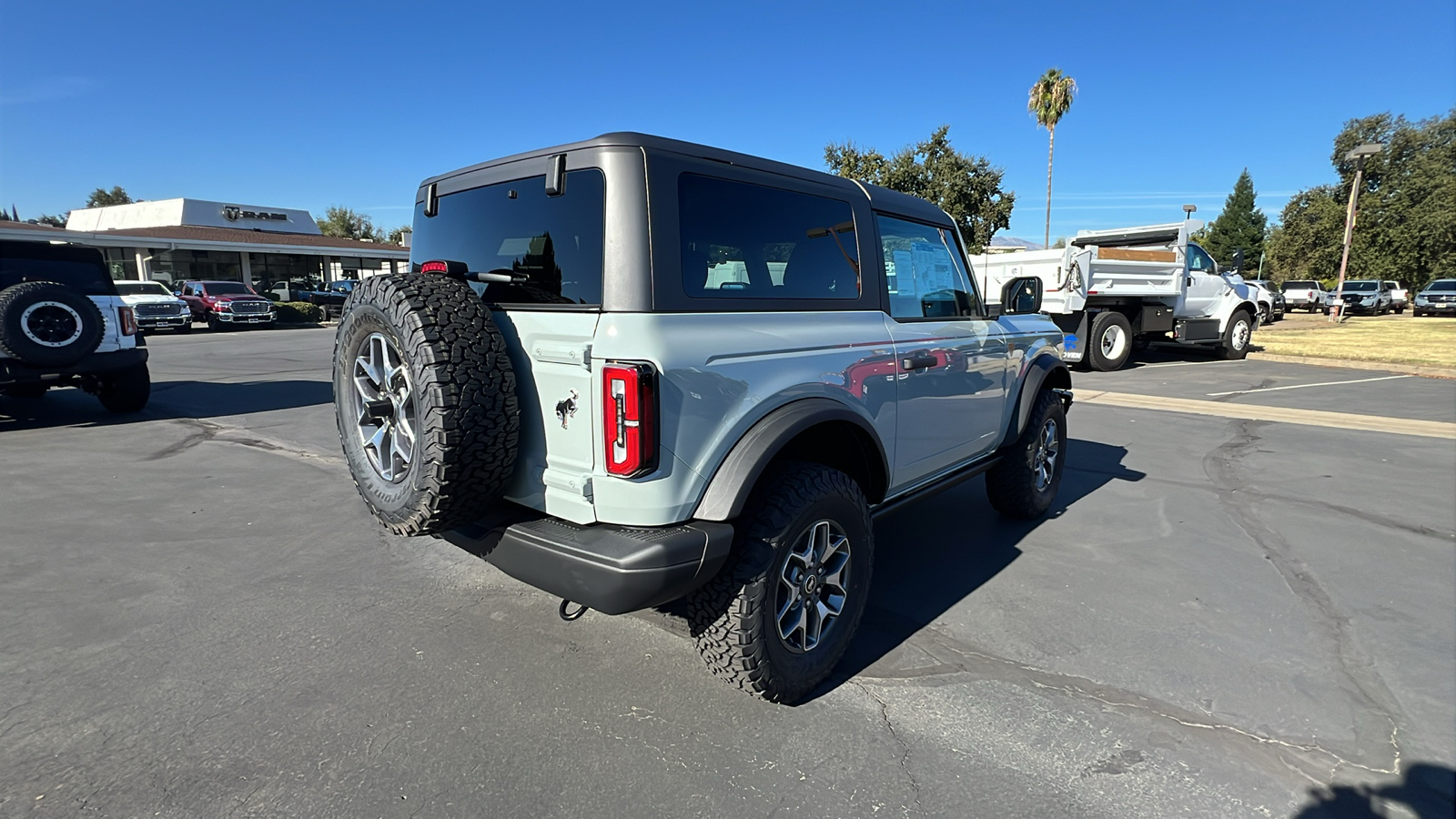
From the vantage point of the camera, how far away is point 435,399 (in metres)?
2.24

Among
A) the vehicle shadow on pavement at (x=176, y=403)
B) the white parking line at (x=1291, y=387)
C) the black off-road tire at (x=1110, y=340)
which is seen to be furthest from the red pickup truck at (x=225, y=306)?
the white parking line at (x=1291, y=387)

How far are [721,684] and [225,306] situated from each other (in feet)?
94.2

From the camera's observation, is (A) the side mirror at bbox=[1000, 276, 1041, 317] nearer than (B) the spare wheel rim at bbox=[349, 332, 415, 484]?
No

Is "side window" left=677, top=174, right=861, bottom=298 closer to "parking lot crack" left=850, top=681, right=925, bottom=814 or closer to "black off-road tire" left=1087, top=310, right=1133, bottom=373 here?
"parking lot crack" left=850, top=681, right=925, bottom=814

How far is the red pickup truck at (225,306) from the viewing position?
25.1 metres

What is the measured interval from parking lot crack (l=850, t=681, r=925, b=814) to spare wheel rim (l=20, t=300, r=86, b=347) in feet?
26.5

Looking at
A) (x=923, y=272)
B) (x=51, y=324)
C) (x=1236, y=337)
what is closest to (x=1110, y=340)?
(x=1236, y=337)

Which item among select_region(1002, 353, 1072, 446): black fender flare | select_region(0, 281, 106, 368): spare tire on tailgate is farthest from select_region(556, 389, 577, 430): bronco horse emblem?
select_region(0, 281, 106, 368): spare tire on tailgate

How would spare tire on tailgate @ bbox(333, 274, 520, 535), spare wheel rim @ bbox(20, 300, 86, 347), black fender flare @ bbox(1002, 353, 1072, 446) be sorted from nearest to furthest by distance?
spare tire on tailgate @ bbox(333, 274, 520, 535)
black fender flare @ bbox(1002, 353, 1072, 446)
spare wheel rim @ bbox(20, 300, 86, 347)

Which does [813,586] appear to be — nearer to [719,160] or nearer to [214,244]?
[719,160]

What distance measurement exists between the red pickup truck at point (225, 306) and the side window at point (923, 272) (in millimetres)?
28131

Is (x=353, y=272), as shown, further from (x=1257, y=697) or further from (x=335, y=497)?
(x=1257, y=697)

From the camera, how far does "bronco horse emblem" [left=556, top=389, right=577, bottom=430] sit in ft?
7.66

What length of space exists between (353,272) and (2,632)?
4893 cm
